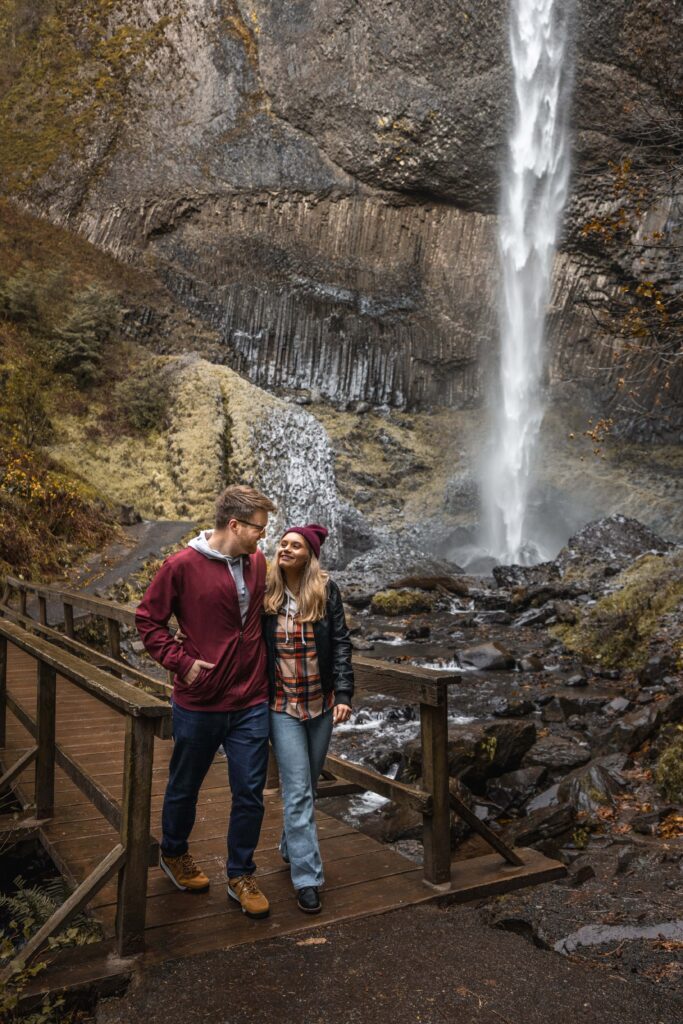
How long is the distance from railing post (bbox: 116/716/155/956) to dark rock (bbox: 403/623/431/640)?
12.9 metres

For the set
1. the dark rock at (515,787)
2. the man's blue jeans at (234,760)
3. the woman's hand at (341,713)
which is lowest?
the dark rock at (515,787)

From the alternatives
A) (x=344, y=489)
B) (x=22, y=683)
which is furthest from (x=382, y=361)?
(x=22, y=683)

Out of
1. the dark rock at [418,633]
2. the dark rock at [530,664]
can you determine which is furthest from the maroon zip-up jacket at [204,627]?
the dark rock at [418,633]

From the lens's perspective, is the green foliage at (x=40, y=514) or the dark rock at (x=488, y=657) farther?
the dark rock at (x=488, y=657)

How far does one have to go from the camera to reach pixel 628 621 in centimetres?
1320

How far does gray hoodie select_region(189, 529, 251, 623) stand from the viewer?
3731 millimetres

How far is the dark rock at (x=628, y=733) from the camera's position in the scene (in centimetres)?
795

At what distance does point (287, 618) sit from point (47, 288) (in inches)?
769

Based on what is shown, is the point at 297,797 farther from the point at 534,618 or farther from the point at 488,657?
the point at 534,618

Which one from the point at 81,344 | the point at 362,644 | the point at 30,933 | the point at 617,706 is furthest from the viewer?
the point at 81,344

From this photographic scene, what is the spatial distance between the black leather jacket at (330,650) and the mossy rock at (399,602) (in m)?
15.5

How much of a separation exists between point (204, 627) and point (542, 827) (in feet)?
11.6

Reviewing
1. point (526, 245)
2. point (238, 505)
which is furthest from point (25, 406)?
point (526, 245)

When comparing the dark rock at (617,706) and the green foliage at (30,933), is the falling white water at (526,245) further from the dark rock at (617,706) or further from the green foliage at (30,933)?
the green foliage at (30,933)
